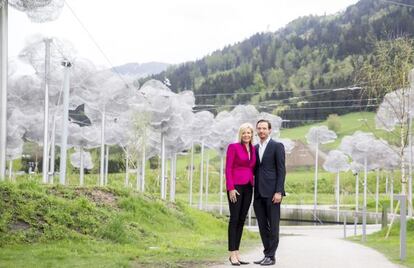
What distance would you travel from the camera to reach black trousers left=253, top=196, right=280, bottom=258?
8.89 metres

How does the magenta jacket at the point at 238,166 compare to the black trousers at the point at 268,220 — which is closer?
the magenta jacket at the point at 238,166

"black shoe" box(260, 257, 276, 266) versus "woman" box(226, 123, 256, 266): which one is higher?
"woman" box(226, 123, 256, 266)

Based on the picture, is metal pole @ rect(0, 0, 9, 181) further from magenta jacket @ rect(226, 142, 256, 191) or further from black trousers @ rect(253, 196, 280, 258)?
black trousers @ rect(253, 196, 280, 258)

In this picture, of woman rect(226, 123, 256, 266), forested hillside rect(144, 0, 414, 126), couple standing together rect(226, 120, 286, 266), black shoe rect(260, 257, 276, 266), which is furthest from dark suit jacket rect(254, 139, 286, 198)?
forested hillside rect(144, 0, 414, 126)

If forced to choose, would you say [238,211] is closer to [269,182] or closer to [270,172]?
[269,182]

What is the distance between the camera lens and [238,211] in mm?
8789

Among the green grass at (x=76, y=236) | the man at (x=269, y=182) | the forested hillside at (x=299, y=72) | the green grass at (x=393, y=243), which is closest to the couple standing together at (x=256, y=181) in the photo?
the man at (x=269, y=182)

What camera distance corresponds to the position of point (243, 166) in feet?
28.6

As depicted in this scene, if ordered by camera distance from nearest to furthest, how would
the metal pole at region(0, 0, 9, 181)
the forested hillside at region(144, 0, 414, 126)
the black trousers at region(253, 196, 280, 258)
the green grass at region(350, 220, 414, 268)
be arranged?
1. the black trousers at region(253, 196, 280, 258)
2. the metal pole at region(0, 0, 9, 181)
3. the green grass at region(350, 220, 414, 268)
4. the forested hillside at region(144, 0, 414, 126)

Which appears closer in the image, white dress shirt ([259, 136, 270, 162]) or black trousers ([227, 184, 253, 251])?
black trousers ([227, 184, 253, 251])

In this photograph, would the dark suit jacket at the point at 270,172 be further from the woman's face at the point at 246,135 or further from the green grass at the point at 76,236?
the green grass at the point at 76,236

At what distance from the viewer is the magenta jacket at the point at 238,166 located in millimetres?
8633

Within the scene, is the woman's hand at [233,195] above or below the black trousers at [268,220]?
above

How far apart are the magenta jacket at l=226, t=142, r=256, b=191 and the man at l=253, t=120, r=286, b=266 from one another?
0.17 meters
